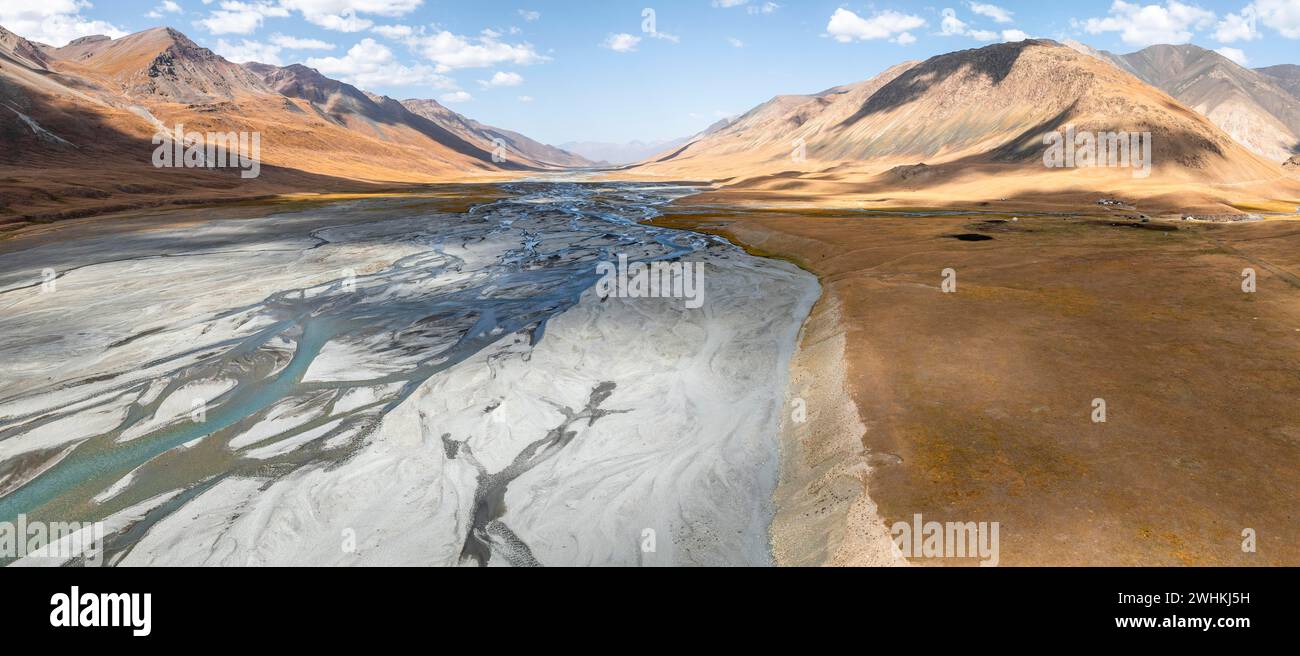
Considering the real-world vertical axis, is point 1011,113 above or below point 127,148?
above

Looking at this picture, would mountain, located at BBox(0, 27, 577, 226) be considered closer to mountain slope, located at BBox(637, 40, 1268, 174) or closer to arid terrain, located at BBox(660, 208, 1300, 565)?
arid terrain, located at BBox(660, 208, 1300, 565)

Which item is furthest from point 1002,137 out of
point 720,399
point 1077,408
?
point 720,399

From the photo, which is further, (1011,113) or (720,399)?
(1011,113)

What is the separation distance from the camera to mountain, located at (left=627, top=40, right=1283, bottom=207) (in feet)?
291

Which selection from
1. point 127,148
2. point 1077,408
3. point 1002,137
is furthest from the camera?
point 1002,137

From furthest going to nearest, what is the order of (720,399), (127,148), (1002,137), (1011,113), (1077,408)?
(1011,113), (1002,137), (127,148), (720,399), (1077,408)

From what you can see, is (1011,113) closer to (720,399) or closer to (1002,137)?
(1002,137)

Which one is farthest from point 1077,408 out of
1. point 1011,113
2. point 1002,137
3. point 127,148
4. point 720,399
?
point 1011,113

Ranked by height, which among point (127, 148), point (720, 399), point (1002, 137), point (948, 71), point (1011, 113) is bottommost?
point (720, 399)

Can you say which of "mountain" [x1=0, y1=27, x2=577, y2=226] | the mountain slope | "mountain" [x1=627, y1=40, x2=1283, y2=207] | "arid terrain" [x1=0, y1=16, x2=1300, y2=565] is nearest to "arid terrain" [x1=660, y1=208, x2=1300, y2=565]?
"arid terrain" [x1=0, y1=16, x2=1300, y2=565]

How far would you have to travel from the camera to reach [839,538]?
10977 mm

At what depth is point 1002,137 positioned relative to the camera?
131m
